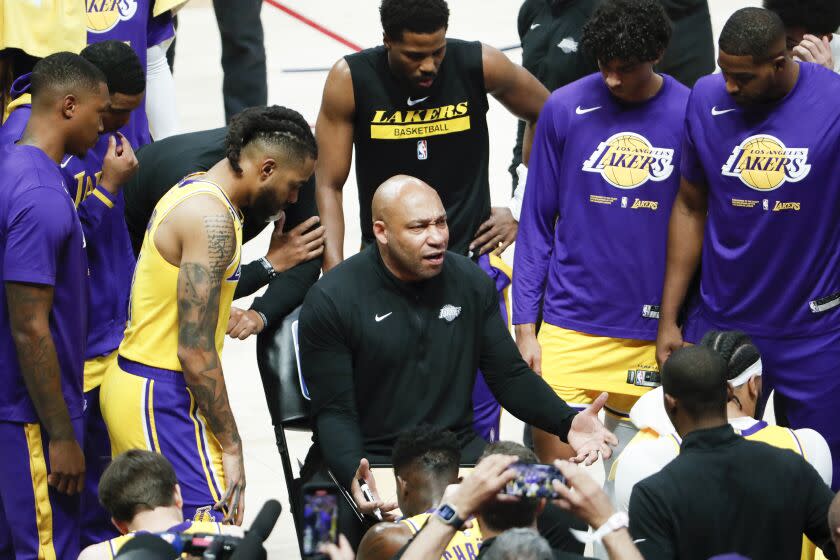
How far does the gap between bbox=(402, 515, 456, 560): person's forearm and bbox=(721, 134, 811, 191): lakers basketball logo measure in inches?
79.0

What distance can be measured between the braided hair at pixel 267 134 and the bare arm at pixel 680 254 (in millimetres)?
1315

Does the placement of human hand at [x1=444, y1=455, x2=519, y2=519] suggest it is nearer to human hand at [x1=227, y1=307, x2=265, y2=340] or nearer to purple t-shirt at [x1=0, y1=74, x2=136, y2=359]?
human hand at [x1=227, y1=307, x2=265, y2=340]

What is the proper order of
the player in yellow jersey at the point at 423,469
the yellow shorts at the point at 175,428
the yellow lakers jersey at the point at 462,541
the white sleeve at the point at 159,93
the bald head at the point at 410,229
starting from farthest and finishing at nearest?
the white sleeve at the point at 159,93 → the bald head at the point at 410,229 → the yellow shorts at the point at 175,428 → the player in yellow jersey at the point at 423,469 → the yellow lakers jersey at the point at 462,541

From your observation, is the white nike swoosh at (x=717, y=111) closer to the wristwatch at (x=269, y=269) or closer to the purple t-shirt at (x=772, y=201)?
the purple t-shirt at (x=772, y=201)

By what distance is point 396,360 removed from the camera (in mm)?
4801

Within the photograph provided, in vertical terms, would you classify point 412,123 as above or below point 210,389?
above

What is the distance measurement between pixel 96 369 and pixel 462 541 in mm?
1912

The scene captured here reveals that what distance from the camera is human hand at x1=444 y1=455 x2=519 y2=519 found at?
10.7 ft

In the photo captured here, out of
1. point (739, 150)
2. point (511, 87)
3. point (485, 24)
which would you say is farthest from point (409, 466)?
point (485, 24)

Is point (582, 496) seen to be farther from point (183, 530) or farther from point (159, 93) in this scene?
point (159, 93)

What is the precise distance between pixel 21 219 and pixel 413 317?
1.28 m

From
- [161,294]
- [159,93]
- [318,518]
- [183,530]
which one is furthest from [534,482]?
[159,93]

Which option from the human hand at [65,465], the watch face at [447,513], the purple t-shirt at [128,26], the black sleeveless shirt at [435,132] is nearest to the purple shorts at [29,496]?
the human hand at [65,465]

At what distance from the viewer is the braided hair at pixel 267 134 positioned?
468 centimetres
